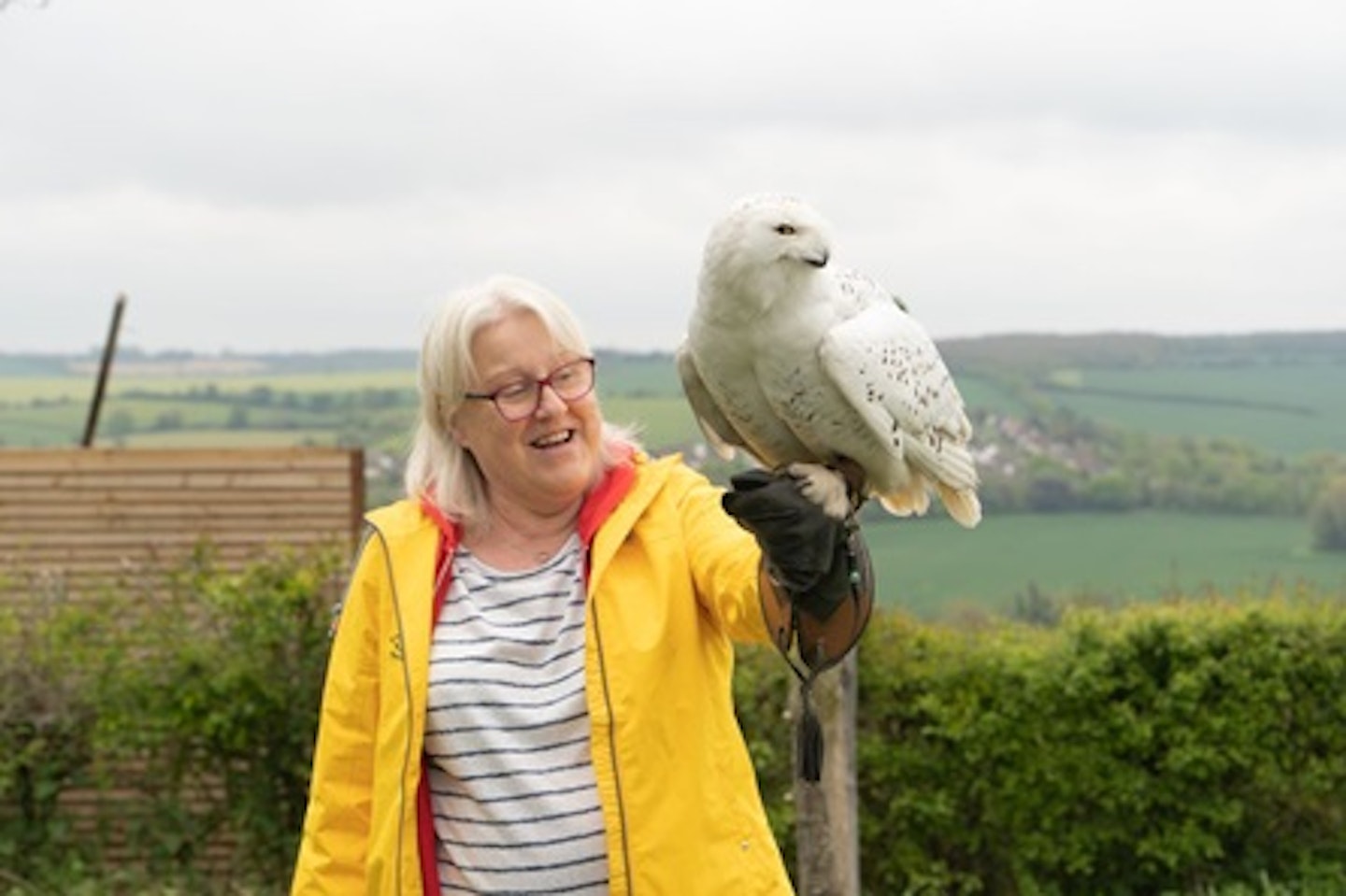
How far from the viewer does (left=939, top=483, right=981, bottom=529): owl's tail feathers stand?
2582 millimetres

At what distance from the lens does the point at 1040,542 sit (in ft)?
23.8

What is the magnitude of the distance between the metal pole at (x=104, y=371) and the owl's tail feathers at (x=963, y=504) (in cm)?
670

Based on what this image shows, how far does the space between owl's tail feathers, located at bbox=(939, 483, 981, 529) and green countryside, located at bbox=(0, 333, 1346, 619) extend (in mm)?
2924

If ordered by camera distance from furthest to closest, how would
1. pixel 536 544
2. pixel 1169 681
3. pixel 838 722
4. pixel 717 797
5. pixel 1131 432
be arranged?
pixel 1131 432
pixel 1169 681
pixel 838 722
pixel 536 544
pixel 717 797

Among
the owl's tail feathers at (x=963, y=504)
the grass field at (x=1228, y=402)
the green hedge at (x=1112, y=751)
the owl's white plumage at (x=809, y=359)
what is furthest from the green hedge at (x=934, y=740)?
the owl's white plumage at (x=809, y=359)

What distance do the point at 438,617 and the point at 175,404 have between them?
7265 millimetres

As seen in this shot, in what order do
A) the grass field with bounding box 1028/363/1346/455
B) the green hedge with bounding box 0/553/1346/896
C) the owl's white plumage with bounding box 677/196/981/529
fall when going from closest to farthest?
the owl's white plumage with bounding box 677/196/981/529
the green hedge with bounding box 0/553/1346/896
the grass field with bounding box 1028/363/1346/455

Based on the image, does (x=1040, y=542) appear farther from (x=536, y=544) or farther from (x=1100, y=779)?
(x=536, y=544)

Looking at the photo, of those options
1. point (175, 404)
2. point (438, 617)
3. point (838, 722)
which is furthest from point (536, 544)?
point (175, 404)

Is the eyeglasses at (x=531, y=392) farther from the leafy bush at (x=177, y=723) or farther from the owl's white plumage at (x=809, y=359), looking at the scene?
the leafy bush at (x=177, y=723)

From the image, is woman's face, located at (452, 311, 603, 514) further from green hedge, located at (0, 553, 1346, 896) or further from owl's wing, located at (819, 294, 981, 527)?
green hedge, located at (0, 553, 1346, 896)

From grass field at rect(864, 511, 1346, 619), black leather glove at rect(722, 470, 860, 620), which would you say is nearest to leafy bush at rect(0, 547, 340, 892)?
grass field at rect(864, 511, 1346, 619)

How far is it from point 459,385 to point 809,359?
524mm

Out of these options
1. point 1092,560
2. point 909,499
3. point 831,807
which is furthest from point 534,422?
point 1092,560
